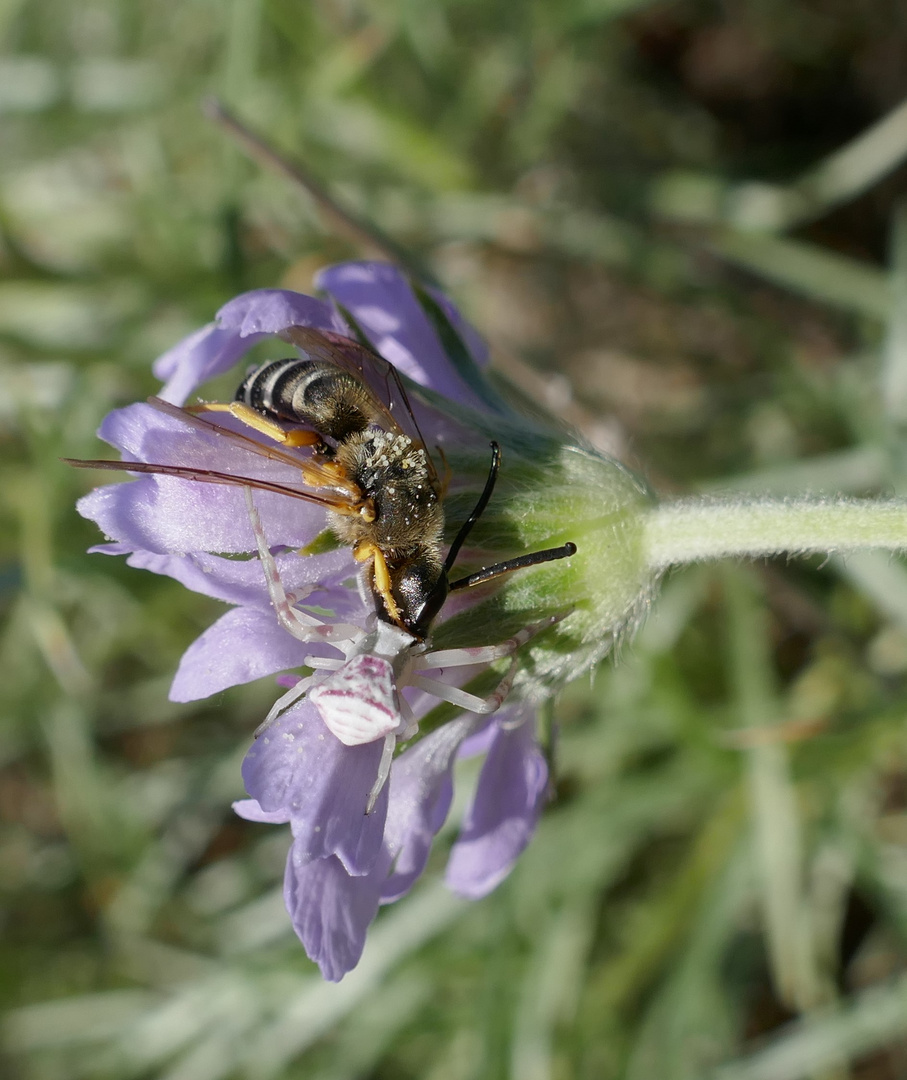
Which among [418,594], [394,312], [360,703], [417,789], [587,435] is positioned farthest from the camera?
[587,435]

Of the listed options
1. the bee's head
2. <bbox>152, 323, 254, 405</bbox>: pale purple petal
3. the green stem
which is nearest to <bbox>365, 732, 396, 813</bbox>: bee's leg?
the bee's head

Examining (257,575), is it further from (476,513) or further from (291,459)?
(476,513)

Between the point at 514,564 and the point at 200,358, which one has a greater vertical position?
the point at 200,358

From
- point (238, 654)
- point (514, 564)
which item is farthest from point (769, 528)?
point (238, 654)

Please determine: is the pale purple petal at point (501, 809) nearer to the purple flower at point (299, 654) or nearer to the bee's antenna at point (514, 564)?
the purple flower at point (299, 654)

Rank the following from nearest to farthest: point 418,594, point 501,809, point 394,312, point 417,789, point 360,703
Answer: point 360,703, point 418,594, point 417,789, point 501,809, point 394,312

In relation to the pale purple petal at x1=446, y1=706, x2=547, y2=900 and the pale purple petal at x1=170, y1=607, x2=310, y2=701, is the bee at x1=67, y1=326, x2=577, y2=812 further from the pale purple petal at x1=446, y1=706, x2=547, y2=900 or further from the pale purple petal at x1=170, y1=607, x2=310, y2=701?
the pale purple petal at x1=446, y1=706, x2=547, y2=900
